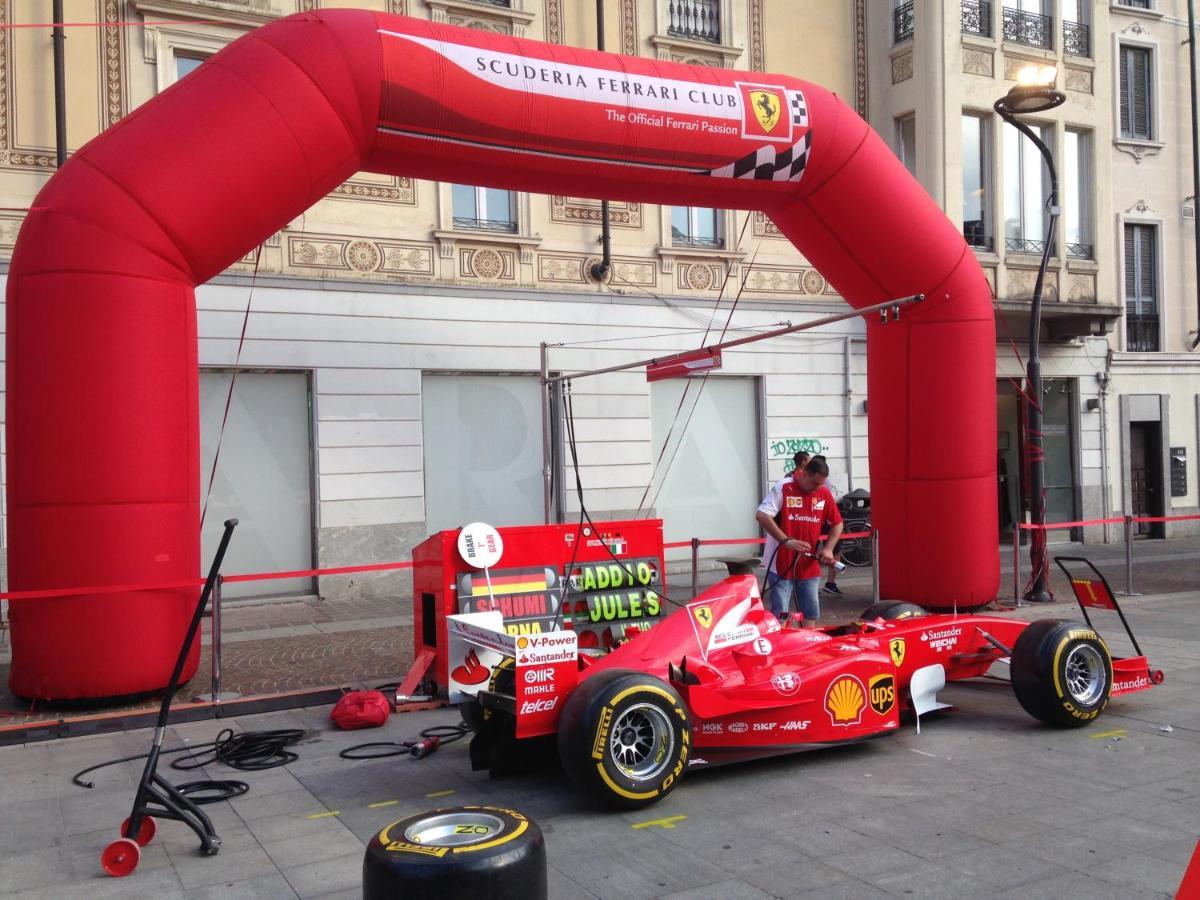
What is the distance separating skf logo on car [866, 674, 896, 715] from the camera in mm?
6418

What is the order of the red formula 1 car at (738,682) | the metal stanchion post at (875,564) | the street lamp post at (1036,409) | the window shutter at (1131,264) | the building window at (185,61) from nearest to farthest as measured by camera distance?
the red formula 1 car at (738,682)
the metal stanchion post at (875,564)
the street lamp post at (1036,409)
the building window at (185,61)
the window shutter at (1131,264)

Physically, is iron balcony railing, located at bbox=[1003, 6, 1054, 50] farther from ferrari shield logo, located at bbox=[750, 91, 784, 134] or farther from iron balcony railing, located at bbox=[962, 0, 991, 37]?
ferrari shield logo, located at bbox=[750, 91, 784, 134]

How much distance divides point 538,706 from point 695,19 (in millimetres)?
13570

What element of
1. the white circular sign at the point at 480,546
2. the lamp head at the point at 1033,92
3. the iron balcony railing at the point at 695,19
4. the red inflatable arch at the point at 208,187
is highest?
the iron balcony railing at the point at 695,19

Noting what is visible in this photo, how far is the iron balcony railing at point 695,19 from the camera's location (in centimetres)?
1648

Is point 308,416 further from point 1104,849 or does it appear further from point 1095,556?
point 1095,556

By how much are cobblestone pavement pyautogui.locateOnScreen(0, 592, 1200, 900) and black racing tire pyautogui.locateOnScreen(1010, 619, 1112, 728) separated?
0.50 ft

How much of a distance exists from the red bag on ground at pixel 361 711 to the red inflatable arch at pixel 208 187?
59.9 inches

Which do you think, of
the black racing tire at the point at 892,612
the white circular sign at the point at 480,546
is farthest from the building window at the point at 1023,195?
the white circular sign at the point at 480,546

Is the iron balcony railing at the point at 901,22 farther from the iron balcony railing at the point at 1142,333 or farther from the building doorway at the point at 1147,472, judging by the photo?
the building doorway at the point at 1147,472

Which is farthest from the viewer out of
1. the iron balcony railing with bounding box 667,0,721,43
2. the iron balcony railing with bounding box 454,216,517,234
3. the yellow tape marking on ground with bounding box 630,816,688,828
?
the iron balcony railing with bounding box 667,0,721,43

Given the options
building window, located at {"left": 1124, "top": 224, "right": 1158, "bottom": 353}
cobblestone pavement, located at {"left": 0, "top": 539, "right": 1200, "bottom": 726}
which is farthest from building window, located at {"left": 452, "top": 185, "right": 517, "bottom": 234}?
building window, located at {"left": 1124, "top": 224, "right": 1158, "bottom": 353}

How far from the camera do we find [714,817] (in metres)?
5.39

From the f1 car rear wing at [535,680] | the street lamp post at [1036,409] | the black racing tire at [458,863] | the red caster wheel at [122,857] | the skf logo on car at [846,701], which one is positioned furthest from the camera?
the street lamp post at [1036,409]
